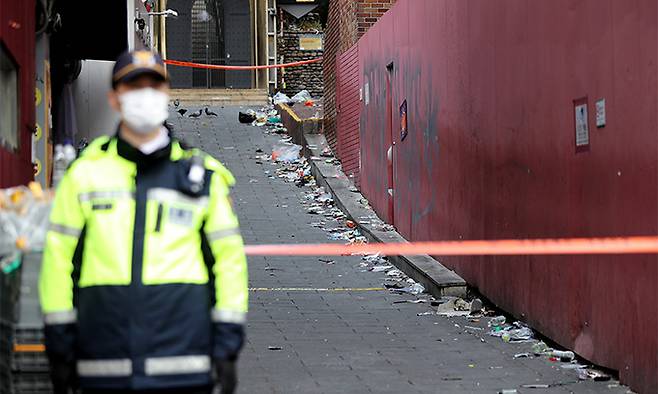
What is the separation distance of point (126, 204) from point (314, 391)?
4.16 meters

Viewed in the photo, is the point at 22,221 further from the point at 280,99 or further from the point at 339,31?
the point at 280,99

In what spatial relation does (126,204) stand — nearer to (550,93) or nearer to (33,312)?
(33,312)

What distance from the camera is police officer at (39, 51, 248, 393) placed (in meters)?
Result: 3.87

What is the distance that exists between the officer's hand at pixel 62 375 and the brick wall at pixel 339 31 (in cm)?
1600

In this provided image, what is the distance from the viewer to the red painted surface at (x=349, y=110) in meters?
19.3

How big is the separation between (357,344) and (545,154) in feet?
6.99

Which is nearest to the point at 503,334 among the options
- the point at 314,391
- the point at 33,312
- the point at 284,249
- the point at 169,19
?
the point at 314,391

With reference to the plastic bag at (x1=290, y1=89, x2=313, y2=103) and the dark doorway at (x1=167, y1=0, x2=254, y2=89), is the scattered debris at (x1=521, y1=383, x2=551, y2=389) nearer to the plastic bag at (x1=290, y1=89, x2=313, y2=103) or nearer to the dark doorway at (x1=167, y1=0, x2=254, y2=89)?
the plastic bag at (x1=290, y1=89, x2=313, y2=103)

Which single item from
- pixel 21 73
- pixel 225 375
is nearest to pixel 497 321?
pixel 21 73

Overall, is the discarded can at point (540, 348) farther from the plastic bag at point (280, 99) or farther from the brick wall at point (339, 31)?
the plastic bag at point (280, 99)

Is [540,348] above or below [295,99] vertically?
below

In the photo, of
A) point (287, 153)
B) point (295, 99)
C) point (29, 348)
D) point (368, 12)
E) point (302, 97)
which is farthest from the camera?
point (302, 97)

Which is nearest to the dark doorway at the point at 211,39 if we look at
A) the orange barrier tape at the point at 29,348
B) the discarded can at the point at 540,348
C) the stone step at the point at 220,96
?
the stone step at the point at 220,96

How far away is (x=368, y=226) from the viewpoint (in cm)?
1625
